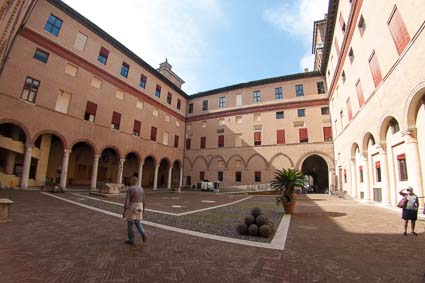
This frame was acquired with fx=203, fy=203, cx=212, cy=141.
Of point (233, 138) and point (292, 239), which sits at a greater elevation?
point (233, 138)

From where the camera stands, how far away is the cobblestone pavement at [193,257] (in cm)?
323

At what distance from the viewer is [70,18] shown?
61.6ft

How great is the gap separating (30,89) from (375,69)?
79.6 feet

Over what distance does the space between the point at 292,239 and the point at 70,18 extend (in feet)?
80.9

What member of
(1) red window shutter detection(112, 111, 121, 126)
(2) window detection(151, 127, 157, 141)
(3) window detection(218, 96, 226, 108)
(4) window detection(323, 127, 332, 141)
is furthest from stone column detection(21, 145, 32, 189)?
(4) window detection(323, 127, 332, 141)

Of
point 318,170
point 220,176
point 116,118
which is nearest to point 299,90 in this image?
point 318,170

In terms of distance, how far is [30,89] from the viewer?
15875 mm

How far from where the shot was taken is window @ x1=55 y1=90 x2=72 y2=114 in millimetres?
17594

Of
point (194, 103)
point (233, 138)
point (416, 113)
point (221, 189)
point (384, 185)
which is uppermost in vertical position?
point (194, 103)

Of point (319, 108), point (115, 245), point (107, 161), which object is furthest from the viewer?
point (107, 161)

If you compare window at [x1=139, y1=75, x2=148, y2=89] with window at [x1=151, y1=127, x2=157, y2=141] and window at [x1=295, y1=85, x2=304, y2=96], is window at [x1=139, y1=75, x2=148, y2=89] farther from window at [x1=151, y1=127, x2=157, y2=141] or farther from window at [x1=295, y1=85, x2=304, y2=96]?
window at [x1=295, y1=85, x2=304, y2=96]

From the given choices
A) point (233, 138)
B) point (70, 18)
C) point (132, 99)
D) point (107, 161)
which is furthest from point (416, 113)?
point (107, 161)

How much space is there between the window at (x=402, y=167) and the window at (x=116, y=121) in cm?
2369

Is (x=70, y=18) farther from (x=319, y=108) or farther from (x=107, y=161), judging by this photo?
(x=319, y=108)
